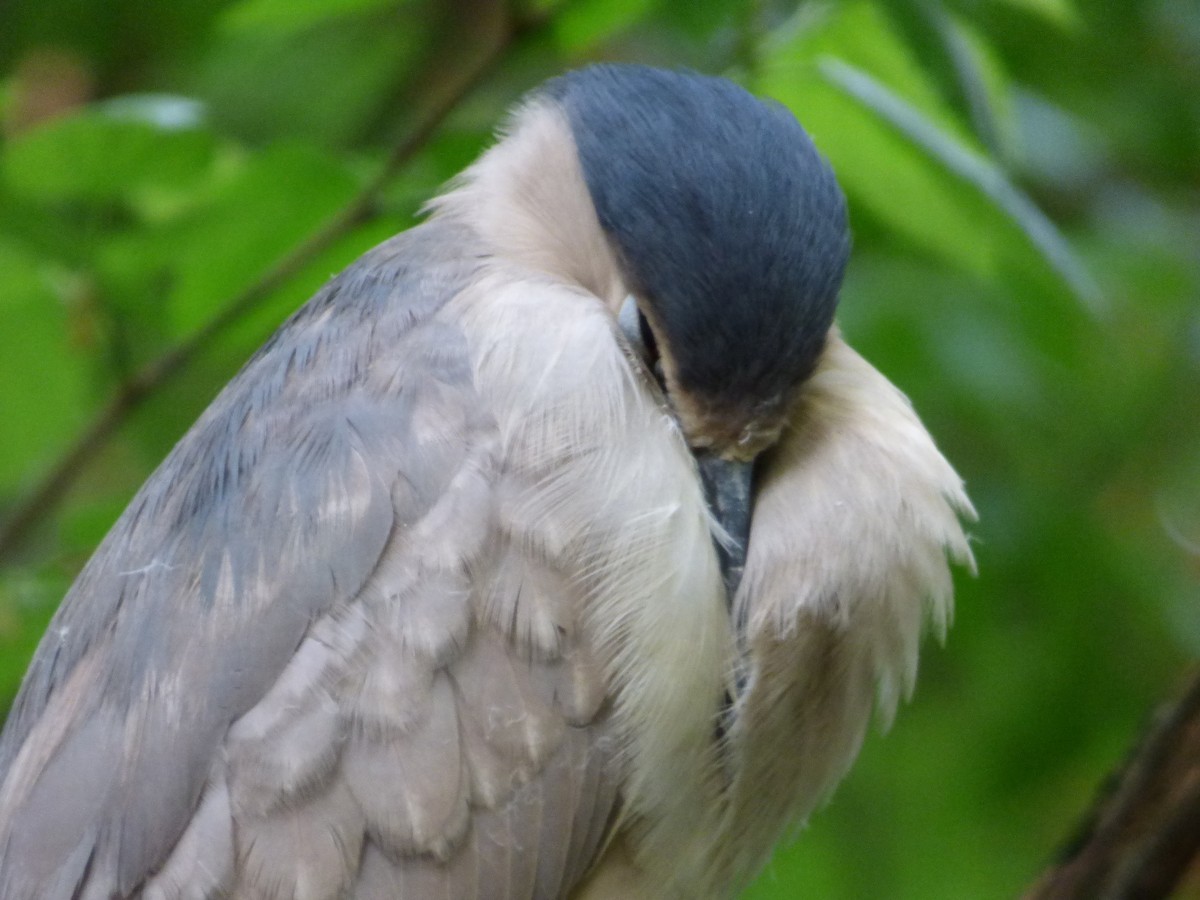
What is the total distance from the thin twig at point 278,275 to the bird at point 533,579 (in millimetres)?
400

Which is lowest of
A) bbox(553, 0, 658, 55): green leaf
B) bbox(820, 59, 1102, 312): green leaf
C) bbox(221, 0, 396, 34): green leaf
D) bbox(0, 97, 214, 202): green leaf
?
bbox(820, 59, 1102, 312): green leaf

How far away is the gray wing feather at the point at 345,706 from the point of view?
1933mm

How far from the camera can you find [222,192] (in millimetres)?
2697

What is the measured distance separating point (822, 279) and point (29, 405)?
177 centimetres

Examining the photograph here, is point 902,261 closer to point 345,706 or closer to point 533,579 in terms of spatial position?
point 533,579

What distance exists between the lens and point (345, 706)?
1.95 m

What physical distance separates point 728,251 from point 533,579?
54 centimetres

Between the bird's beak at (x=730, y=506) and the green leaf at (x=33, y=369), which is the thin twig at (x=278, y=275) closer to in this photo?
the green leaf at (x=33, y=369)

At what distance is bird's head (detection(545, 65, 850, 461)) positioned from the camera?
2.12 meters

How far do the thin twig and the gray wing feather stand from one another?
671mm

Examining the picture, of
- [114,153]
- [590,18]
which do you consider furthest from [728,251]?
[114,153]

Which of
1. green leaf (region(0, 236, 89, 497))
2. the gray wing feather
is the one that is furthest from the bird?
green leaf (region(0, 236, 89, 497))

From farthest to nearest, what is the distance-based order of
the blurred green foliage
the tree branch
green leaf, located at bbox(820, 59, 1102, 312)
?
the blurred green foliage, the tree branch, green leaf, located at bbox(820, 59, 1102, 312)

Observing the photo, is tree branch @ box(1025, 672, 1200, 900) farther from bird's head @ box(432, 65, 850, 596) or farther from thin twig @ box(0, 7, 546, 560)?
thin twig @ box(0, 7, 546, 560)
